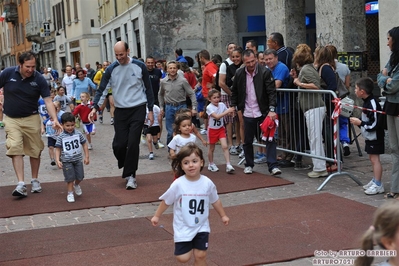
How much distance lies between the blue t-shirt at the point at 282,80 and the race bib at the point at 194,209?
558 centimetres

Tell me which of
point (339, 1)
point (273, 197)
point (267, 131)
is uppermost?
point (339, 1)

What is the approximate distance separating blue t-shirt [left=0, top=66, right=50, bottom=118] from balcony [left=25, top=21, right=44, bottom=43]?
47.2 m

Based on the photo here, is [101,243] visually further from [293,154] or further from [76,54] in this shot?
[76,54]

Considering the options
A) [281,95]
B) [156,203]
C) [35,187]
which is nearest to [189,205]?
[156,203]

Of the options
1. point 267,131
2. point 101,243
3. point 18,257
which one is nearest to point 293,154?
point 267,131

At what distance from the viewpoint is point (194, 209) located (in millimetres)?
5145

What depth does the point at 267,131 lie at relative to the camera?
9867 millimetres

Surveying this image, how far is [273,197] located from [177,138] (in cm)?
145

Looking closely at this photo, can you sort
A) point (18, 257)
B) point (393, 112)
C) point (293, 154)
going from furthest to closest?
point (293, 154) → point (393, 112) → point (18, 257)

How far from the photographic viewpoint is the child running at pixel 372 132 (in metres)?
8.27

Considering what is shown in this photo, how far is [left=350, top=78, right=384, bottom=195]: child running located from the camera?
27.1 ft

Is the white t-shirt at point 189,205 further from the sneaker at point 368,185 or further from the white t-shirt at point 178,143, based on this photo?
the sneaker at point 368,185

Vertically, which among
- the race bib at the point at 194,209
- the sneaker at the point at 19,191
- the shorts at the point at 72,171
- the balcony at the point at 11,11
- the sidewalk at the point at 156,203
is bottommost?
the sidewalk at the point at 156,203

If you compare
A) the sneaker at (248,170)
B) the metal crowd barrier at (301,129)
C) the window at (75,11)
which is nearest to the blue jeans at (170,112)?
the metal crowd barrier at (301,129)
